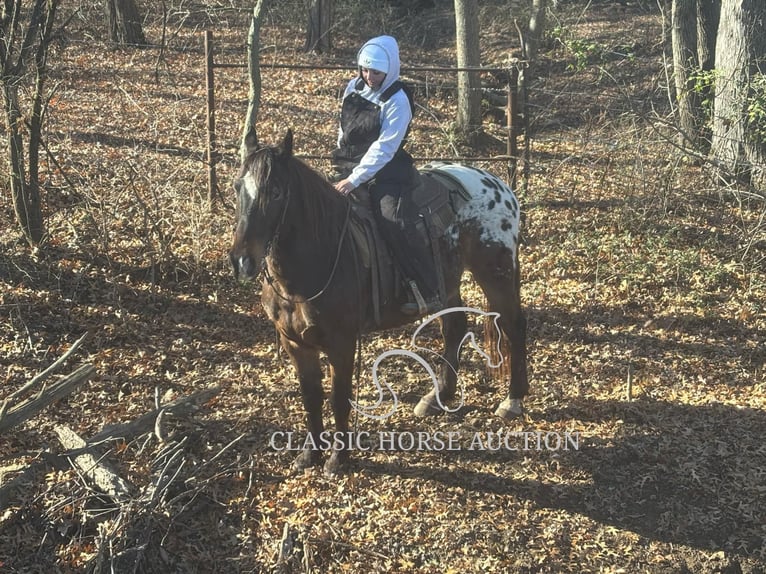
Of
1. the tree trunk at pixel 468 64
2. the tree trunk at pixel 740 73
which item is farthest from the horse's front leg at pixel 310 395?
the tree trunk at pixel 468 64

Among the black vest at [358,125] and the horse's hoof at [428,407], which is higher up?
the black vest at [358,125]

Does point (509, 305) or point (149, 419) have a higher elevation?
point (509, 305)

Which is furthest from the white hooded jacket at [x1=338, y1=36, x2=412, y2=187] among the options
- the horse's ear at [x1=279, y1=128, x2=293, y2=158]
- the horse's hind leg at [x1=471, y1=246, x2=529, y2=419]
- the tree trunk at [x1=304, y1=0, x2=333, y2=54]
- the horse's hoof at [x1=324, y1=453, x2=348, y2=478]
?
the tree trunk at [x1=304, y1=0, x2=333, y2=54]

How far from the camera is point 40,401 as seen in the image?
5215 mm

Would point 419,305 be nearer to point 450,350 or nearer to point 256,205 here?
point 450,350

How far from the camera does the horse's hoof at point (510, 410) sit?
19.9ft

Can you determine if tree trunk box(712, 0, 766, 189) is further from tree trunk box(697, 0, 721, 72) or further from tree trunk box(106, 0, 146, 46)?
tree trunk box(106, 0, 146, 46)

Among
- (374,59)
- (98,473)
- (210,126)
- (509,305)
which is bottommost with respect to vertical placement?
(98,473)

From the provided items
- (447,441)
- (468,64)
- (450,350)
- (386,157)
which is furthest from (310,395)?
(468,64)

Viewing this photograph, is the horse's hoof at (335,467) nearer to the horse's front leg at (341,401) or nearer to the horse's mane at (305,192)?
the horse's front leg at (341,401)

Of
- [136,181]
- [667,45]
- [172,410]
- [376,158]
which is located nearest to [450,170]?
[376,158]

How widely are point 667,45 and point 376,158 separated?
536 inches

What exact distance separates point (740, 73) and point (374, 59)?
22.7ft

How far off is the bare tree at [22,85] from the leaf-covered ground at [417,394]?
1.14 feet
